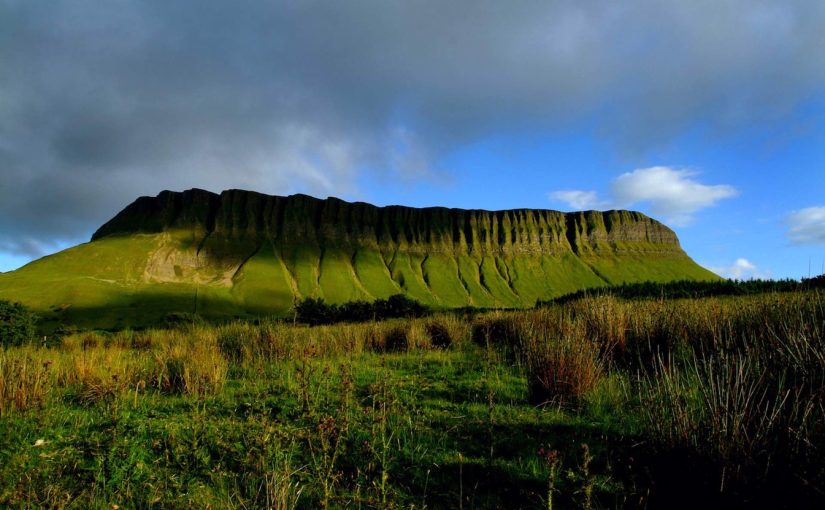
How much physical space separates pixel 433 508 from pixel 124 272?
12141cm

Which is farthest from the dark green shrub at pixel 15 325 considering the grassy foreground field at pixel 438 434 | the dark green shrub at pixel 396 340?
the dark green shrub at pixel 396 340

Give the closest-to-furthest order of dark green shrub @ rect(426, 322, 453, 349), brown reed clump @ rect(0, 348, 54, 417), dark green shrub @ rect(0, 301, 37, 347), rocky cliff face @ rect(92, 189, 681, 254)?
brown reed clump @ rect(0, 348, 54, 417)
dark green shrub @ rect(426, 322, 453, 349)
dark green shrub @ rect(0, 301, 37, 347)
rocky cliff face @ rect(92, 189, 681, 254)

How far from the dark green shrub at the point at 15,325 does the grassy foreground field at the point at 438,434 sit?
14.2 meters

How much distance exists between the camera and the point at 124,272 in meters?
105

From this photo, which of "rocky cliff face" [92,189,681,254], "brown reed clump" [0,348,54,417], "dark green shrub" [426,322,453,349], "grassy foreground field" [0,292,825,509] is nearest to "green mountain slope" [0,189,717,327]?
"rocky cliff face" [92,189,681,254]

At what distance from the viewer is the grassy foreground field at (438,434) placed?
3676 millimetres

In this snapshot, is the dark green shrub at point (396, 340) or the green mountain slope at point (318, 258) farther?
the green mountain slope at point (318, 258)

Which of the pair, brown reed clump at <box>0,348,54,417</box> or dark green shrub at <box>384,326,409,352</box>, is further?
dark green shrub at <box>384,326,409,352</box>

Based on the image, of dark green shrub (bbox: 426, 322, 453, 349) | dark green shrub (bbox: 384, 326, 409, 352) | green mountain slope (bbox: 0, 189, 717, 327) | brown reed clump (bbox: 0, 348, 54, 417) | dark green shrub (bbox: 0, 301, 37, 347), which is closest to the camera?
brown reed clump (bbox: 0, 348, 54, 417)

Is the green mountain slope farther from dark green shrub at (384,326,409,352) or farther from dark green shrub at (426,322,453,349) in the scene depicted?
dark green shrub at (384,326,409,352)

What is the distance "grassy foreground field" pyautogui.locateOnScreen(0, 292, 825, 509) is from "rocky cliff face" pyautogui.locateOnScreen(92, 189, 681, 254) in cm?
12900

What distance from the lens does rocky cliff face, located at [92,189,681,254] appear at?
130 m

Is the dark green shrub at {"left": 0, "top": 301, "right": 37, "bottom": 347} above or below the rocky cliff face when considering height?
below

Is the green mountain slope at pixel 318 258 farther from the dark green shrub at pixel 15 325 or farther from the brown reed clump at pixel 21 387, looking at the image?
the brown reed clump at pixel 21 387
